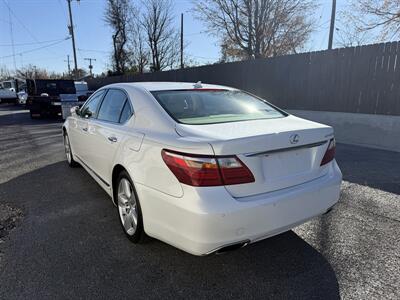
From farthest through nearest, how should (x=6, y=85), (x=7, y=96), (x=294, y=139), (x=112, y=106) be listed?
(x=6, y=85)
(x=7, y=96)
(x=112, y=106)
(x=294, y=139)

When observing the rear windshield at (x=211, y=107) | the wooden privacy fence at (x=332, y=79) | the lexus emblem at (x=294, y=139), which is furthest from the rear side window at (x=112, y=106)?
the wooden privacy fence at (x=332, y=79)

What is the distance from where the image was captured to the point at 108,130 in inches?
132

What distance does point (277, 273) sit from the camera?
2492 millimetres

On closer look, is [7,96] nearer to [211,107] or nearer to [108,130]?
[108,130]

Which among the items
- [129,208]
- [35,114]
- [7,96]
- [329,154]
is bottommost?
[35,114]

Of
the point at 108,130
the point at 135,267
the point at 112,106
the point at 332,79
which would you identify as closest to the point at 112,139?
the point at 108,130

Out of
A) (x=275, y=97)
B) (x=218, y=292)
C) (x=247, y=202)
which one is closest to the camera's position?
(x=247, y=202)

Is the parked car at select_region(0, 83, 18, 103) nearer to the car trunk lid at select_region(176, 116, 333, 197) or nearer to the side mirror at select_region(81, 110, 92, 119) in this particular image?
the side mirror at select_region(81, 110, 92, 119)

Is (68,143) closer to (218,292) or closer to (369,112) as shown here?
(218,292)

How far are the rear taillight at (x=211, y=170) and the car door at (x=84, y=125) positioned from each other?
2351 millimetres

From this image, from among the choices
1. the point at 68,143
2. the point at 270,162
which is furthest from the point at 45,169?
the point at 270,162

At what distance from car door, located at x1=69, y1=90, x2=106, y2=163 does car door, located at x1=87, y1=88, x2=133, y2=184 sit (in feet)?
0.63

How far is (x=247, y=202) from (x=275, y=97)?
352 inches

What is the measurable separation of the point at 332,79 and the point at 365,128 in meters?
1.72
